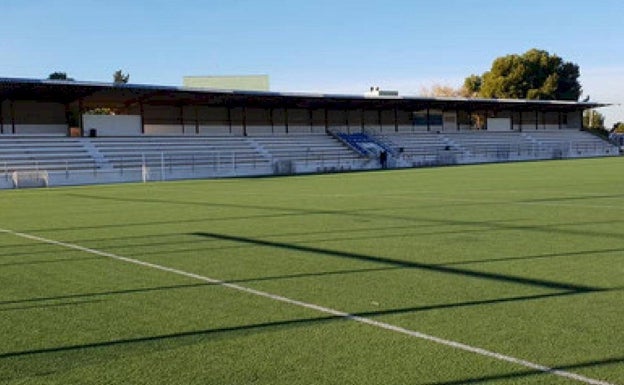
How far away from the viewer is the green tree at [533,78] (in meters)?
92.8

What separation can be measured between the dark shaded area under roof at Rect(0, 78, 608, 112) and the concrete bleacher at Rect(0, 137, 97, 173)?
3.13 m

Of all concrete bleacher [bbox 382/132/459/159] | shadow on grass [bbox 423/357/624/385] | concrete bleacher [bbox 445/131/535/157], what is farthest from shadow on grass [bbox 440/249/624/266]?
concrete bleacher [bbox 445/131/535/157]

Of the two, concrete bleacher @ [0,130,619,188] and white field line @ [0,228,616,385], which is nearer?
white field line @ [0,228,616,385]

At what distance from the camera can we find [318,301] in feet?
21.0

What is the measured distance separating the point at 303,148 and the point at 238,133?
5744mm

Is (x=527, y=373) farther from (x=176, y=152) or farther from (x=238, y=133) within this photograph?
(x=238, y=133)

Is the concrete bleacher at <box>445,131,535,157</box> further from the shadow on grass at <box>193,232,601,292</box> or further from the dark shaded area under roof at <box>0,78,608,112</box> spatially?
the shadow on grass at <box>193,232,601,292</box>

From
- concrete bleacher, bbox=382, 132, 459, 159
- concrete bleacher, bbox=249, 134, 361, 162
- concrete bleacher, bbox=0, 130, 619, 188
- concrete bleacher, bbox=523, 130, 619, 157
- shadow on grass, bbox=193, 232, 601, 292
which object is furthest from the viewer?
concrete bleacher, bbox=523, 130, 619, 157

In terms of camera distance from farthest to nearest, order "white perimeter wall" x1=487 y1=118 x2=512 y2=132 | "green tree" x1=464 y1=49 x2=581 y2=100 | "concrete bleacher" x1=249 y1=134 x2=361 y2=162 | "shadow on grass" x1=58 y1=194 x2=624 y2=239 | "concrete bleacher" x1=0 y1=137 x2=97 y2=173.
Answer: "green tree" x1=464 y1=49 x2=581 y2=100 → "white perimeter wall" x1=487 y1=118 x2=512 y2=132 → "concrete bleacher" x1=249 y1=134 x2=361 y2=162 → "concrete bleacher" x1=0 y1=137 x2=97 y2=173 → "shadow on grass" x1=58 y1=194 x2=624 y2=239

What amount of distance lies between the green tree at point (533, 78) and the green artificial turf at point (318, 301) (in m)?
84.2

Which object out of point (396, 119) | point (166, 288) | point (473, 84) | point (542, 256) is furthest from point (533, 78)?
point (166, 288)

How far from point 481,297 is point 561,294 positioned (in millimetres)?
740

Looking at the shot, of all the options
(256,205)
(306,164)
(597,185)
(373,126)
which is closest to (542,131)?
(373,126)

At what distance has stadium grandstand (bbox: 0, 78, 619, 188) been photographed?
4106cm
